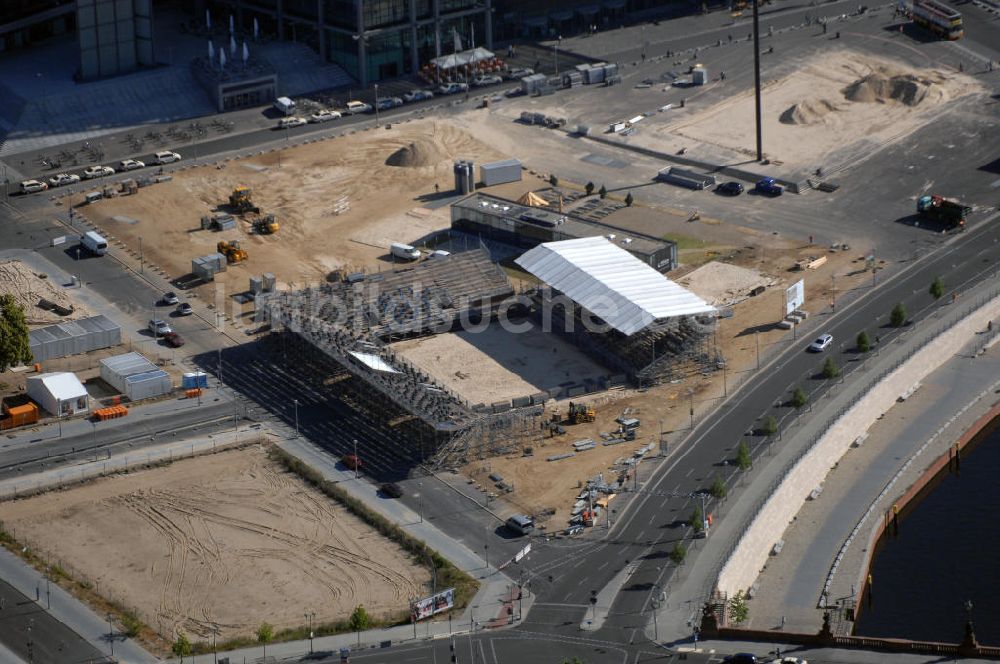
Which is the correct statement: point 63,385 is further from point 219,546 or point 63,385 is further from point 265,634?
point 265,634

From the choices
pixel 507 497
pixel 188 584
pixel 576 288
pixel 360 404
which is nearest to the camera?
pixel 188 584

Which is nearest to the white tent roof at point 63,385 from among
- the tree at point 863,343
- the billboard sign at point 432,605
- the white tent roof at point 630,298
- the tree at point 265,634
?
the tree at point 265,634

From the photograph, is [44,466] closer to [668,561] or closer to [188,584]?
[188,584]

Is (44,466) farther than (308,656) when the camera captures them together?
Yes

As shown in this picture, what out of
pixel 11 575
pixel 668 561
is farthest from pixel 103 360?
pixel 668 561

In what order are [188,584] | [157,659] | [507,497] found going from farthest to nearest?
1. [507,497]
2. [188,584]
3. [157,659]

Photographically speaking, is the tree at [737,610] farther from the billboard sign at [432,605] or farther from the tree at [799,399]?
the tree at [799,399]
